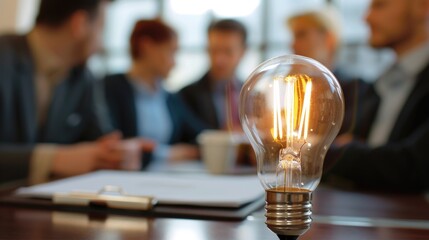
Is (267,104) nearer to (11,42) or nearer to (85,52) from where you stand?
(11,42)

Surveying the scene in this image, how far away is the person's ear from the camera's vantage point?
5.66ft

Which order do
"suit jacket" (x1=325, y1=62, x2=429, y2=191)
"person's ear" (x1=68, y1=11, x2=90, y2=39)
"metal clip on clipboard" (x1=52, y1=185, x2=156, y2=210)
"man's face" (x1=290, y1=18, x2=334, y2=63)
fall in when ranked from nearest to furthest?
"metal clip on clipboard" (x1=52, y1=185, x2=156, y2=210), "suit jacket" (x1=325, y1=62, x2=429, y2=191), "person's ear" (x1=68, y1=11, x2=90, y2=39), "man's face" (x1=290, y1=18, x2=334, y2=63)

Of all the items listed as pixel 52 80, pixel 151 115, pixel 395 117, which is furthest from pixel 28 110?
pixel 395 117

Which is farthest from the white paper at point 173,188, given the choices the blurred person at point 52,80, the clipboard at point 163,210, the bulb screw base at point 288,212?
the blurred person at point 52,80

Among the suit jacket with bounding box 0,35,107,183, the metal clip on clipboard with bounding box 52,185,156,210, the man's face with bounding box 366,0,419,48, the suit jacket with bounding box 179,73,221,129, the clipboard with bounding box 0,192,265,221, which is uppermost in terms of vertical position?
the man's face with bounding box 366,0,419,48

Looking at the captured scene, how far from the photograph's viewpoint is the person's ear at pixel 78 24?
173 centimetres

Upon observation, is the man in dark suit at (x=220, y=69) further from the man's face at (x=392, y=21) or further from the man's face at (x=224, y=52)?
the man's face at (x=392, y=21)

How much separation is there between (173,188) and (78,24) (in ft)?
3.68

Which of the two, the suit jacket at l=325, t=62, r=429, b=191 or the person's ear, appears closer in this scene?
the suit jacket at l=325, t=62, r=429, b=191

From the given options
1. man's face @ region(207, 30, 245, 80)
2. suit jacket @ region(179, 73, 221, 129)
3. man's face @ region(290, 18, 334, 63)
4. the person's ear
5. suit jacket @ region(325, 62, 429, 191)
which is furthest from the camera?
man's face @ region(207, 30, 245, 80)

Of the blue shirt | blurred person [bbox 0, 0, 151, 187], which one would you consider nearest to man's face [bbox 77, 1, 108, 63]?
blurred person [bbox 0, 0, 151, 187]

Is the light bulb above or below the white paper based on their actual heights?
above

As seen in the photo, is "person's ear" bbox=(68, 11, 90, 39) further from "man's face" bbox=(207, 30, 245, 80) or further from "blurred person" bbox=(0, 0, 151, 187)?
"man's face" bbox=(207, 30, 245, 80)

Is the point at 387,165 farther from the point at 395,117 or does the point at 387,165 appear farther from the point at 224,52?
the point at 224,52
